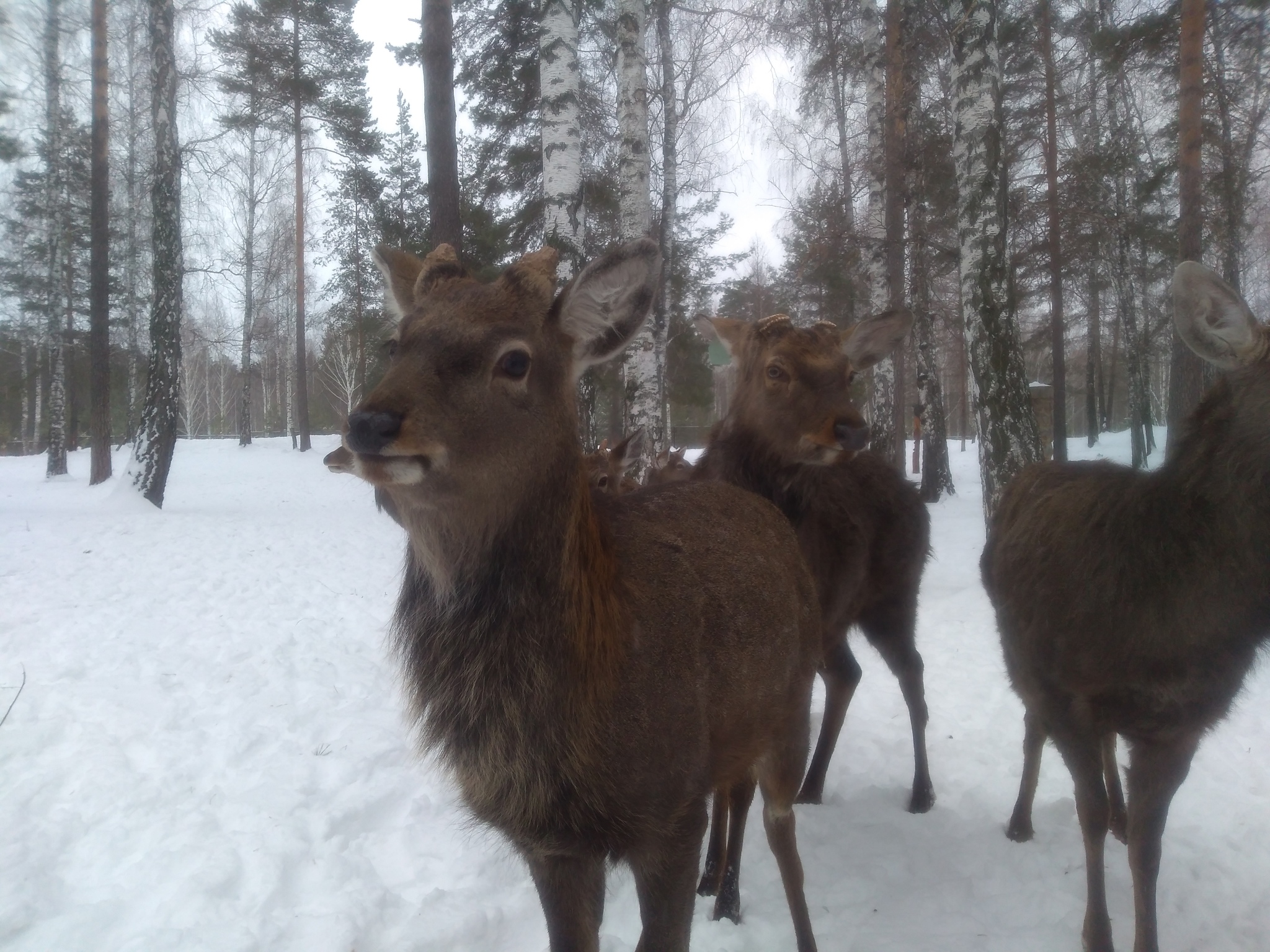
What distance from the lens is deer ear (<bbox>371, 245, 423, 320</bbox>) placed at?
2.92 m

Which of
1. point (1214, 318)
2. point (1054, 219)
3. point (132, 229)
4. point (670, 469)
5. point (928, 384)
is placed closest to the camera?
point (1214, 318)

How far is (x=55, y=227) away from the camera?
23500 millimetres

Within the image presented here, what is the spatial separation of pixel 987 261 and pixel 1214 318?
5942 millimetres

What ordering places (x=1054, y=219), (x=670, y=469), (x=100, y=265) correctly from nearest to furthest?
(x=670, y=469)
(x=1054, y=219)
(x=100, y=265)

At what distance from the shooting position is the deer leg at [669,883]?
96.3 inches

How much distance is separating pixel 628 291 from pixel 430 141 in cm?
820

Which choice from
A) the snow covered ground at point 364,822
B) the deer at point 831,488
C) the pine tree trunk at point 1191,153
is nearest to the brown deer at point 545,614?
the snow covered ground at point 364,822

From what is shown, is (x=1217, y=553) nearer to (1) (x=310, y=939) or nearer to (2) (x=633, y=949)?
(2) (x=633, y=949)

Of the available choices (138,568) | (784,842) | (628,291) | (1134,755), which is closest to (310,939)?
(784,842)

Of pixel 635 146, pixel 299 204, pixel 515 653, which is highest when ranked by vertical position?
pixel 299 204

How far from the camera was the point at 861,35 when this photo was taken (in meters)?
14.4

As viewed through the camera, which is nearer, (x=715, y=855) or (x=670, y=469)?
(x=715, y=855)

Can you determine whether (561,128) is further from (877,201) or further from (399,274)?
(399,274)

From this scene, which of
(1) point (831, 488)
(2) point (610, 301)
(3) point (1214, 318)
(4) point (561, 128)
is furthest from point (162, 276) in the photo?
(3) point (1214, 318)
